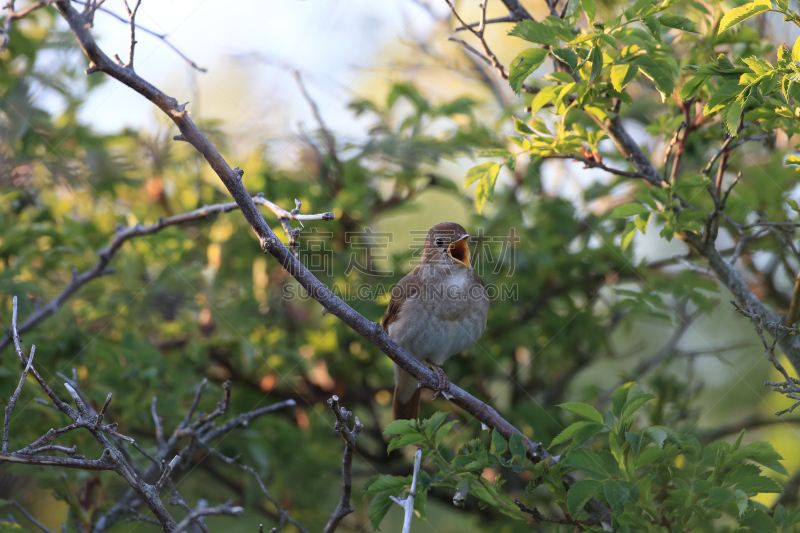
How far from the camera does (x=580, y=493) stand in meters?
2.54

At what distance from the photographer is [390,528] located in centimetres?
806


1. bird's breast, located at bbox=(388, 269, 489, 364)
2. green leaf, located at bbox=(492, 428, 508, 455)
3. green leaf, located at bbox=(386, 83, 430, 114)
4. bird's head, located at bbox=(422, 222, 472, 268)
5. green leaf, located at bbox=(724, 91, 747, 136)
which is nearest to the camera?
green leaf, located at bbox=(724, 91, 747, 136)

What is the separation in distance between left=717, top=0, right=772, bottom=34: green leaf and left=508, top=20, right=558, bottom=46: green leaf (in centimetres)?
75

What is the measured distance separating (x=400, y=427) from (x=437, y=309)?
2.11 m

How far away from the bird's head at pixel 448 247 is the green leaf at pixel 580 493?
2.77m

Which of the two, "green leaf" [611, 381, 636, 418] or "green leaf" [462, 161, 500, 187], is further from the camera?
"green leaf" [462, 161, 500, 187]

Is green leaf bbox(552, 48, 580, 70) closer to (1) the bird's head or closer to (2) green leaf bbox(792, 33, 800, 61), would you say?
(2) green leaf bbox(792, 33, 800, 61)

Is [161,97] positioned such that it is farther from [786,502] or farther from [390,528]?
[390,528]

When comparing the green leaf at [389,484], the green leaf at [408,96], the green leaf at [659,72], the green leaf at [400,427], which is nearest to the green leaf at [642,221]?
the green leaf at [659,72]

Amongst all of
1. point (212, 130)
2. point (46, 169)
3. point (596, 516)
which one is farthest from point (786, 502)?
point (46, 169)

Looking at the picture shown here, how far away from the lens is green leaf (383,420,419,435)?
→ 282 cm

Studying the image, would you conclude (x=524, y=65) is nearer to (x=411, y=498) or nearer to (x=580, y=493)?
(x=580, y=493)

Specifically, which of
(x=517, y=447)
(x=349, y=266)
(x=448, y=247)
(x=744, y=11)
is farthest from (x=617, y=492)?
(x=349, y=266)

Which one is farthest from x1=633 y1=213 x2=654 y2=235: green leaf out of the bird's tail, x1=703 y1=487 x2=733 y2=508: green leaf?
the bird's tail
